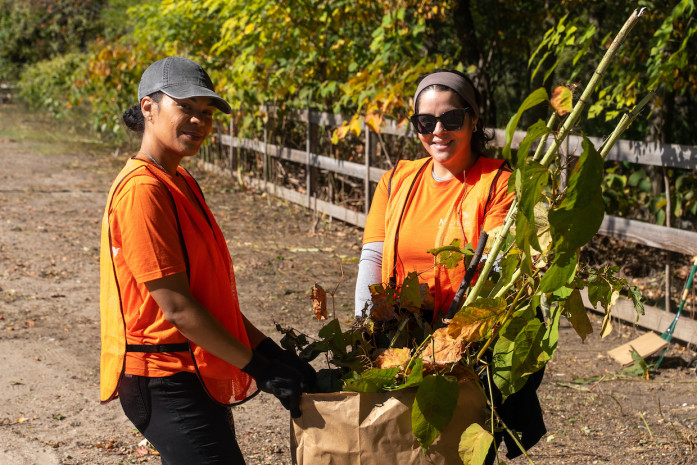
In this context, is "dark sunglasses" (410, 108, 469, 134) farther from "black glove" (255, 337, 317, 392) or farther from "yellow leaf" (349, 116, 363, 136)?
"yellow leaf" (349, 116, 363, 136)

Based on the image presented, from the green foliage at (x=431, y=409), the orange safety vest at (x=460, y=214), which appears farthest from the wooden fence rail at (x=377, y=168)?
the green foliage at (x=431, y=409)

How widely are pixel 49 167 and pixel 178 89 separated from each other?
1319 centimetres

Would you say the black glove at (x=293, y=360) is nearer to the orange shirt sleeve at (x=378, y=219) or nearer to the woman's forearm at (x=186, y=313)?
the woman's forearm at (x=186, y=313)

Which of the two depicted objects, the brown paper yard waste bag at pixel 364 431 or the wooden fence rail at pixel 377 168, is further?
the wooden fence rail at pixel 377 168

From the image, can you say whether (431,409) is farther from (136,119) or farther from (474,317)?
(136,119)

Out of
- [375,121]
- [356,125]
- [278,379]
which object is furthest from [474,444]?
[356,125]

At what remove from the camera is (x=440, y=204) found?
2.75 metres

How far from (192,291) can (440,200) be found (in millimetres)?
962

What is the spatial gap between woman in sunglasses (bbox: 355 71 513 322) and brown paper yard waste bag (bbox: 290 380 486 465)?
0.62 metres

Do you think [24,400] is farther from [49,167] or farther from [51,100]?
[51,100]

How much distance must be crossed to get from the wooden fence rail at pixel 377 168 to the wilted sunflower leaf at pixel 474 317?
43 centimetres

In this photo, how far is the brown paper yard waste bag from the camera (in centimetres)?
197

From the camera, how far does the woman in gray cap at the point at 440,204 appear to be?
2623 mm

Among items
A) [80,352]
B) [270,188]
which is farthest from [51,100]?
[80,352]
